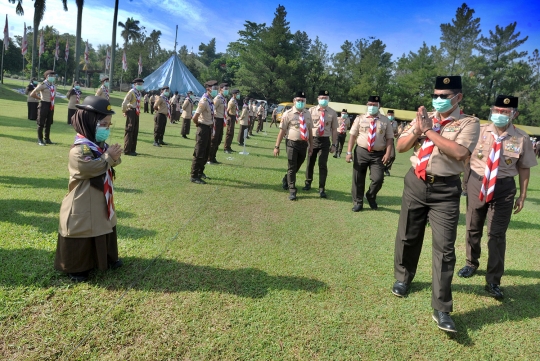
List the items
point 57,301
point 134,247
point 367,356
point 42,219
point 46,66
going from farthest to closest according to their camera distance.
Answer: point 46,66 < point 42,219 < point 134,247 < point 57,301 < point 367,356

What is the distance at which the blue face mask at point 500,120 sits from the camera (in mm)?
4289

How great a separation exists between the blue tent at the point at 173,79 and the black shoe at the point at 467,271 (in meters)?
44.1

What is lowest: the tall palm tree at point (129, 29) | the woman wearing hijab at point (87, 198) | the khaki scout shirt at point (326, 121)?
the woman wearing hijab at point (87, 198)

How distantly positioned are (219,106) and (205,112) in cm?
213

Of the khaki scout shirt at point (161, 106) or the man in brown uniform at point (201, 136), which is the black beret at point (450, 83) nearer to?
the man in brown uniform at point (201, 136)

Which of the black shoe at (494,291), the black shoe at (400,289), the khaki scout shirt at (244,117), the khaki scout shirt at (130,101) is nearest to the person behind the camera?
the black shoe at (400,289)

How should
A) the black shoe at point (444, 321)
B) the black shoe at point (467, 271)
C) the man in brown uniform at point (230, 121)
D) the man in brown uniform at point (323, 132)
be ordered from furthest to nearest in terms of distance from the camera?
the man in brown uniform at point (230, 121) < the man in brown uniform at point (323, 132) < the black shoe at point (467, 271) < the black shoe at point (444, 321)

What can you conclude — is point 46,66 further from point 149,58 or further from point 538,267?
point 538,267

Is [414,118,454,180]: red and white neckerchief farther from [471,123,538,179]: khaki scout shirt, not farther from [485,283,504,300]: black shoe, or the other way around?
[485,283,504,300]: black shoe

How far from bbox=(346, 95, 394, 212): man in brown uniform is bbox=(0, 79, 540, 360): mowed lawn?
831 mm

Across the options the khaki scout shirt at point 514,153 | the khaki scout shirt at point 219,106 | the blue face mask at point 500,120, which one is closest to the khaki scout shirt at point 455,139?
the blue face mask at point 500,120

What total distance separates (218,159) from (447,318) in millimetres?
9775

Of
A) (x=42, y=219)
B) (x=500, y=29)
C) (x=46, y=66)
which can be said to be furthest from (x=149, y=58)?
(x=42, y=219)

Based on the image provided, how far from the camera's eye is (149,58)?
8575 cm
